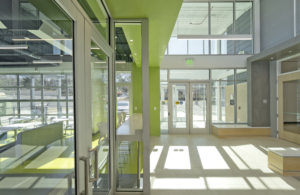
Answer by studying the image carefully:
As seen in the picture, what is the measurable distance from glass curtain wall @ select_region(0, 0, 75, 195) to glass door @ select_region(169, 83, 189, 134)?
6774 mm

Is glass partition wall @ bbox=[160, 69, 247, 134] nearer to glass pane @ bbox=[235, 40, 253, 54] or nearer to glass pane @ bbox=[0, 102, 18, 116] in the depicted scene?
glass pane @ bbox=[235, 40, 253, 54]

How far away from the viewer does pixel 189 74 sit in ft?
26.2

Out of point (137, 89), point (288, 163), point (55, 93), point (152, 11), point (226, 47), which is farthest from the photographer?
point (226, 47)

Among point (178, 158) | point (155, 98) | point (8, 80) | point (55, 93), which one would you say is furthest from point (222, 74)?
point (8, 80)

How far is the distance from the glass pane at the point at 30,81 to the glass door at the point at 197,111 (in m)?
7.45

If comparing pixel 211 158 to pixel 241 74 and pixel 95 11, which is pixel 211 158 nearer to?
pixel 95 11

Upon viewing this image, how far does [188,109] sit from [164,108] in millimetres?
1112

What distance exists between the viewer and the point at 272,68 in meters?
7.25

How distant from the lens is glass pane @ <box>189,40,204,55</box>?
800 cm

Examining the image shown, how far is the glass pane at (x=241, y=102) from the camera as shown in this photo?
7.88m

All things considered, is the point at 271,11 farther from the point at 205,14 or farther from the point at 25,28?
the point at 25,28

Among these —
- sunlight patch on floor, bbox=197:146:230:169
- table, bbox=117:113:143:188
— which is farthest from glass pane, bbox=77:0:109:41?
sunlight patch on floor, bbox=197:146:230:169

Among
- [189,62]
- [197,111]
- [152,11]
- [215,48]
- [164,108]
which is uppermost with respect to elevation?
[215,48]

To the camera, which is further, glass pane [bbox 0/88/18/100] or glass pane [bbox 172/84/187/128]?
glass pane [bbox 172/84/187/128]
